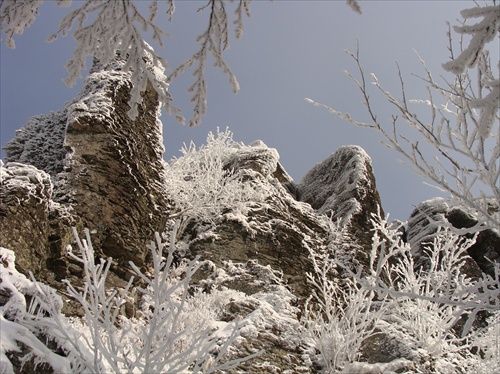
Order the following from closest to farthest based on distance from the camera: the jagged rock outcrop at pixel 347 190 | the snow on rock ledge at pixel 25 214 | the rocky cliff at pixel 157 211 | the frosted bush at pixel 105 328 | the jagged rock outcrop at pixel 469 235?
1. the frosted bush at pixel 105 328
2. the snow on rock ledge at pixel 25 214
3. the rocky cliff at pixel 157 211
4. the jagged rock outcrop at pixel 347 190
5. the jagged rock outcrop at pixel 469 235

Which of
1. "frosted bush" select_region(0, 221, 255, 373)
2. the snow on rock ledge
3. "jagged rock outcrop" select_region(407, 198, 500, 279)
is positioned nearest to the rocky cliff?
the snow on rock ledge

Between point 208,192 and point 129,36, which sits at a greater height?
point 208,192

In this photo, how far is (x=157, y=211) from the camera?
9.14 meters

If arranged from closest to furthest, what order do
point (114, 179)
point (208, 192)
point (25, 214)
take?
point (25, 214)
point (114, 179)
point (208, 192)

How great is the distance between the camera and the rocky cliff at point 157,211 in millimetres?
6477

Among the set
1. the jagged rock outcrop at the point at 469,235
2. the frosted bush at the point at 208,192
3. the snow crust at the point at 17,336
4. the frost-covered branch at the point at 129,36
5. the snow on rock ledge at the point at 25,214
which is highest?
the jagged rock outcrop at the point at 469,235

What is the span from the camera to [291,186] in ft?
58.3

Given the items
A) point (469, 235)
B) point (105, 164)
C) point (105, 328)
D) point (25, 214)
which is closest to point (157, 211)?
point (105, 164)

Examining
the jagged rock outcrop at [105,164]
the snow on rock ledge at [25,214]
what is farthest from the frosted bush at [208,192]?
the snow on rock ledge at [25,214]

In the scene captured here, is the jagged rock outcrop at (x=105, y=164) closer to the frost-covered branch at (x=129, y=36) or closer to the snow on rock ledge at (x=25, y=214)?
the snow on rock ledge at (x=25, y=214)

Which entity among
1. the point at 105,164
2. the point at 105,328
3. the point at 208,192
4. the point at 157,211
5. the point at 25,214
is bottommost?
the point at 105,328

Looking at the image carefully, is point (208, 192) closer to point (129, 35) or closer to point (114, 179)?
point (114, 179)

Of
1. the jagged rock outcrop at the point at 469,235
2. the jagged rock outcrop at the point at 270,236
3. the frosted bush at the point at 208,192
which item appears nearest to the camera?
the jagged rock outcrop at the point at 270,236

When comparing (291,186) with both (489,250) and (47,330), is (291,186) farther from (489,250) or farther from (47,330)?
(47,330)
